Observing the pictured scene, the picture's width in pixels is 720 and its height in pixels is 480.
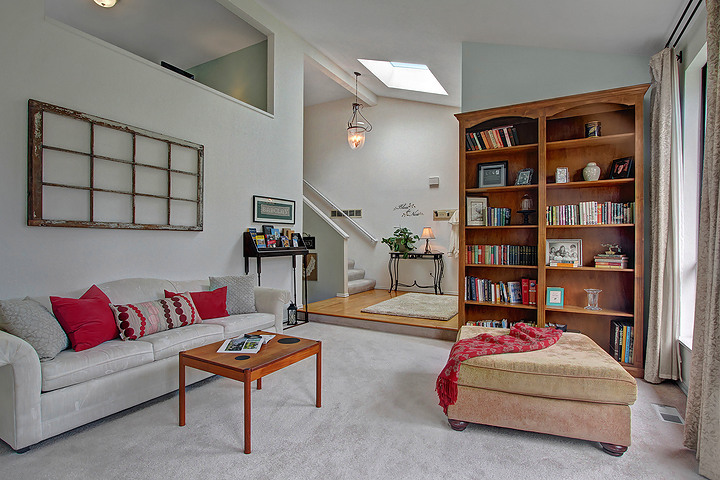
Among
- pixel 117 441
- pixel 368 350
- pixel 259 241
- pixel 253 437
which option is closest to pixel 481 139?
pixel 368 350

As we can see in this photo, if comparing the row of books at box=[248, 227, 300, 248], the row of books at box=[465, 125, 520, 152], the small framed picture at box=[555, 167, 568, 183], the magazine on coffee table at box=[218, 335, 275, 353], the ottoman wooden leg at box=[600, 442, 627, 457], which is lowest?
the ottoman wooden leg at box=[600, 442, 627, 457]

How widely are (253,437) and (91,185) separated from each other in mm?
2388

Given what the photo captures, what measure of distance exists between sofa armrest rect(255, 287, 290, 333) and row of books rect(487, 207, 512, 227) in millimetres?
2284

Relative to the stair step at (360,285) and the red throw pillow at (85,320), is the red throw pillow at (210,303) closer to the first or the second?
the red throw pillow at (85,320)

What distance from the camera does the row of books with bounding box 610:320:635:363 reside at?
3307mm

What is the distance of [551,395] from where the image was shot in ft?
7.00

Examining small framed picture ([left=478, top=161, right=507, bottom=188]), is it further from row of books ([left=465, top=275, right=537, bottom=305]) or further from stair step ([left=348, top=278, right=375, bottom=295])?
stair step ([left=348, top=278, right=375, bottom=295])

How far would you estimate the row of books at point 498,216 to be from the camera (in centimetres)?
393

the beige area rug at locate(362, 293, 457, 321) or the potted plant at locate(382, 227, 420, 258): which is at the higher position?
the potted plant at locate(382, 227, 420, 258)

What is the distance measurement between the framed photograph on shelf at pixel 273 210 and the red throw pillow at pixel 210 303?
1.41m

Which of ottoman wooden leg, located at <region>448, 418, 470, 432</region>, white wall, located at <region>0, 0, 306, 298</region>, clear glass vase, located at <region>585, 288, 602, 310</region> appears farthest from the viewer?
clear glass vase, located at <region>585, 288, 602, 310</region>

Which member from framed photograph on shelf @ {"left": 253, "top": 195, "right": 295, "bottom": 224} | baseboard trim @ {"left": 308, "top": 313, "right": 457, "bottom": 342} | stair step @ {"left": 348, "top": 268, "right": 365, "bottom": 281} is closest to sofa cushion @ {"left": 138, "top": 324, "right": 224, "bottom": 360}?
framed photograph on shelf @ {"left": 253, "top": 195, "right": 295, "bottom": 224}

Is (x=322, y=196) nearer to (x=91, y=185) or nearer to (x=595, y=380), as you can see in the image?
(x=91, y=185)

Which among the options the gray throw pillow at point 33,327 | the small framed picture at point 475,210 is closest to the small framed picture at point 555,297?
the small framed picture at point 475,210
